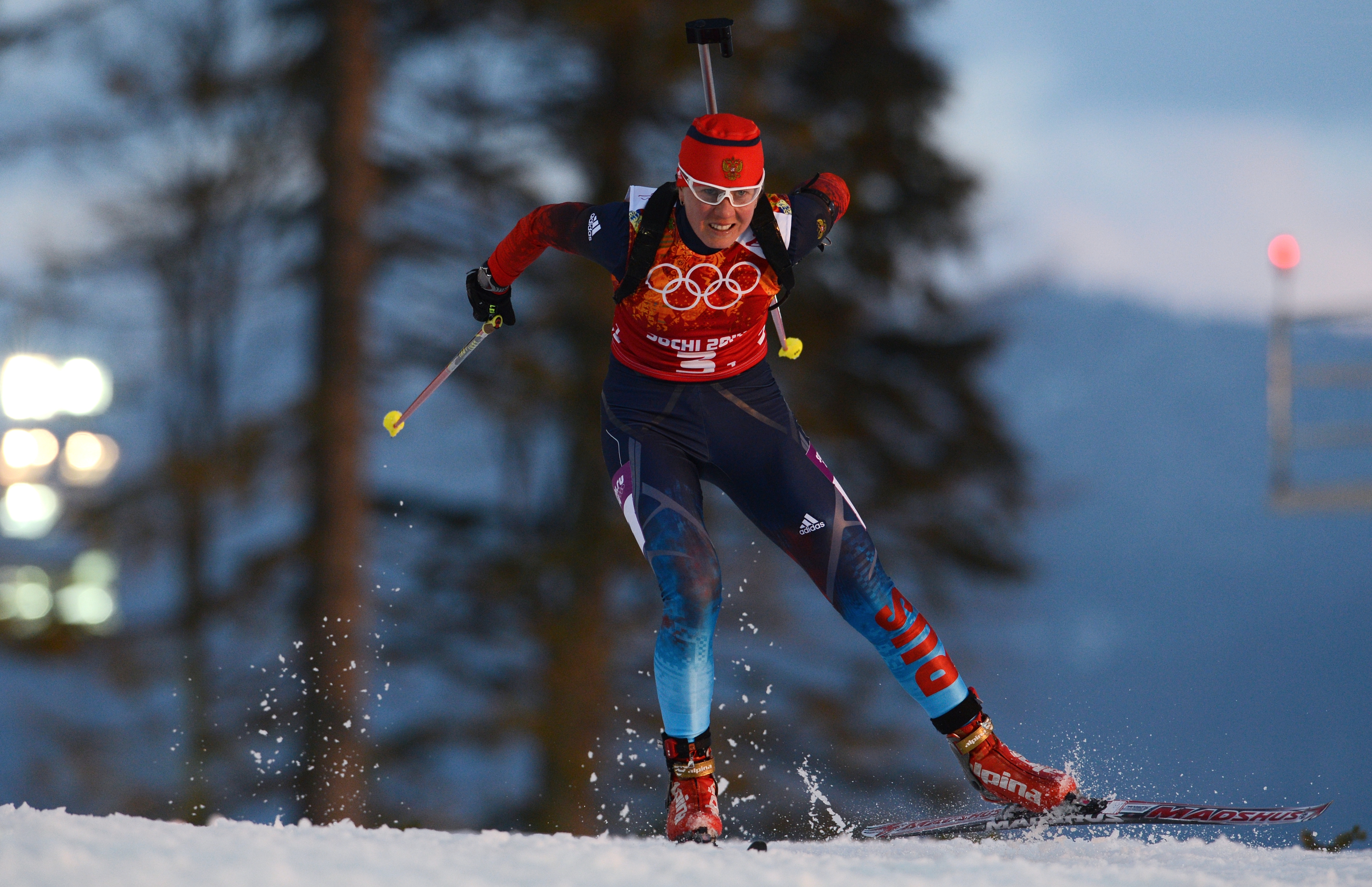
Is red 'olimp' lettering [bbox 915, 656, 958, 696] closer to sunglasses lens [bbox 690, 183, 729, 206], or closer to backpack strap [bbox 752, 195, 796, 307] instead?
backpack strap [bbox 752, 195, 796, 307]

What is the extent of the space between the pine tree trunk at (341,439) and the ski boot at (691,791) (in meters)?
4.84

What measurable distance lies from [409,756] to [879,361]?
16.5ft

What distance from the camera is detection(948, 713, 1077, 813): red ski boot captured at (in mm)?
3643

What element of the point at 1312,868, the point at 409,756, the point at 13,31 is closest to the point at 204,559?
the point at 409,756

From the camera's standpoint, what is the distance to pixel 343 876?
249 cm

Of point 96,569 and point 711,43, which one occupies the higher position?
point 711,43

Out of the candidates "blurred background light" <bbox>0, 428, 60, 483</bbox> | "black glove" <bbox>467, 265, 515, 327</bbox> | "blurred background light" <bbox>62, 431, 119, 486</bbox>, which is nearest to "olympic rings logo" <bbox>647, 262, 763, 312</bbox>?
"black glove" <bbox>467, 265, 515, 327</bbox>

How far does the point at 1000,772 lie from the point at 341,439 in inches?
221

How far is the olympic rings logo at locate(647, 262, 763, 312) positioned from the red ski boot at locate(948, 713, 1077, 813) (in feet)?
5.02

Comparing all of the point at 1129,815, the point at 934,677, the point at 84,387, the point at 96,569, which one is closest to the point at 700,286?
the point at 934,677

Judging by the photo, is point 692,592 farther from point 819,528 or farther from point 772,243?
point 772,243

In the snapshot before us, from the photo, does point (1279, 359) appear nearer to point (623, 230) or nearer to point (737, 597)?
point (737, 597)

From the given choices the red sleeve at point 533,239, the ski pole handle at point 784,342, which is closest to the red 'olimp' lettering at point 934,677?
the ski pole handle at point 784,342

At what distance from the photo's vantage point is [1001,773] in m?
3.64
